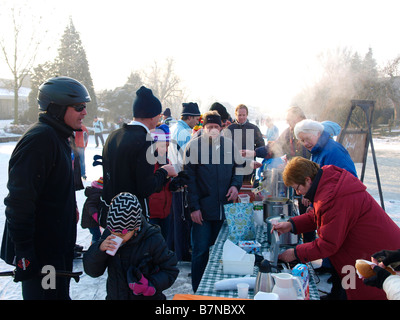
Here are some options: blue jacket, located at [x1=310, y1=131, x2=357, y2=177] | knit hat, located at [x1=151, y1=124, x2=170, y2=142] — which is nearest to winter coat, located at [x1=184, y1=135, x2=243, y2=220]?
knit hat, located at [x1=151, y1=124, x2=170, y2=142]

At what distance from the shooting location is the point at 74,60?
35.8 m

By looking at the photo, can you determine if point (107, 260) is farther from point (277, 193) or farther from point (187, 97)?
point (187, 97)

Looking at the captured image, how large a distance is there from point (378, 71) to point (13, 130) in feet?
103

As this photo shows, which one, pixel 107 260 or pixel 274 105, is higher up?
pixel 274 105

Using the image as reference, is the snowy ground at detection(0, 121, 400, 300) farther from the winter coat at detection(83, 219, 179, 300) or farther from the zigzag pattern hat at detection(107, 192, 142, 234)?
the zigzag pattern hat at detection(107, 192, 142, 234)

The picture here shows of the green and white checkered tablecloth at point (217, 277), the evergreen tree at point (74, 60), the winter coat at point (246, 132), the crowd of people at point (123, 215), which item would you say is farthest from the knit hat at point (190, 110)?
the evergreen tree at point (74, 60)

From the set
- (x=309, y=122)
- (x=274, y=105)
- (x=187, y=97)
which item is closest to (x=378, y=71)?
(x=274, y=105)

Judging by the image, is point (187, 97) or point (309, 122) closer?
point (309, 122)

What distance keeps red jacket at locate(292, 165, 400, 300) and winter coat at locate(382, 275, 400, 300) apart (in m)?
0.59

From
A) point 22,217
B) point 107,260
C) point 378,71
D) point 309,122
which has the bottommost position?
point 107,260

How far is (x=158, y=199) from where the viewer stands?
11.4 ft

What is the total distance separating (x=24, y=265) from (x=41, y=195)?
1.33 feet

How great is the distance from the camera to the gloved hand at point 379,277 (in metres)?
1.59

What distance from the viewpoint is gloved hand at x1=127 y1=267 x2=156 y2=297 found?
1.90 metres
